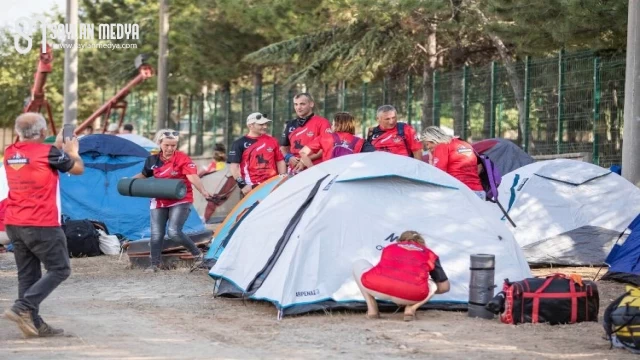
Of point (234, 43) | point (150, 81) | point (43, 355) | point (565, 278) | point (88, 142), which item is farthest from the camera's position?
point (150, 81)

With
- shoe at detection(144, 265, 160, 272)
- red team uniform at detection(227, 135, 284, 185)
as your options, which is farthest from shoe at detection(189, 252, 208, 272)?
red team uniform at detection(227, 135, 284, 185)

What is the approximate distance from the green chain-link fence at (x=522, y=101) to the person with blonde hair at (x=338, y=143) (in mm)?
6522

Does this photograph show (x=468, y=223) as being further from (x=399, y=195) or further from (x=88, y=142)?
(x=88, y=142)

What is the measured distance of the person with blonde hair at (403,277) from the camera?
9.98 metres

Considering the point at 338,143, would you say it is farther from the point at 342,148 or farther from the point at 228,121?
the point at 228,121

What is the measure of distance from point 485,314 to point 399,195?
1.44 metres

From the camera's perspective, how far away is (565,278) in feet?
32.8

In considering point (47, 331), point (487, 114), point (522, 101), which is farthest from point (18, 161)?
point (487, 114)

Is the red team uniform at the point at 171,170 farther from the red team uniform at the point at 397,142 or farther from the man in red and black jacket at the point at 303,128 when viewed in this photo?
the red team uniform at the point at 397,142

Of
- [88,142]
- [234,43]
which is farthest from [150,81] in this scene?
[88,142]

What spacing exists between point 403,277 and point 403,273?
0.03 meters

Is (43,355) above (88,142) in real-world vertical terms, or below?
below

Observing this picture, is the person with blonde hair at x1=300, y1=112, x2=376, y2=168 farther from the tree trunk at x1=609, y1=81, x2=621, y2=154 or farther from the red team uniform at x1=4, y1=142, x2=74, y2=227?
the tree trunk at x1=609, y1=81, x2=621, y2=154

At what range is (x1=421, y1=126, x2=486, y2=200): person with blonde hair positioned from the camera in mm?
12578
